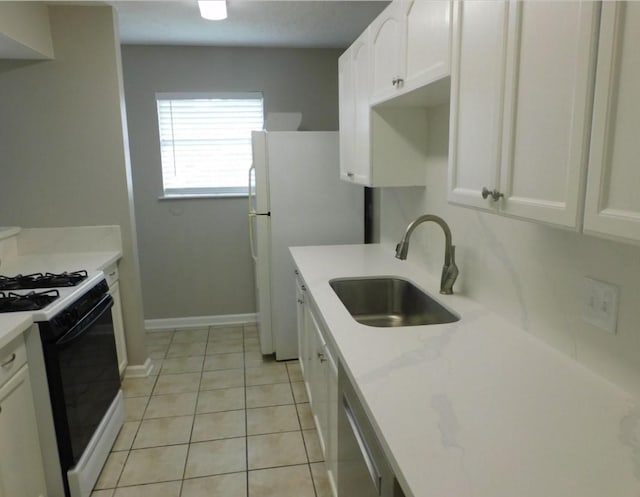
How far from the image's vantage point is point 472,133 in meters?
1.27

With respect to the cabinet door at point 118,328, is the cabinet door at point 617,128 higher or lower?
higher

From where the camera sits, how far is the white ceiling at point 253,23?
2.79 metres

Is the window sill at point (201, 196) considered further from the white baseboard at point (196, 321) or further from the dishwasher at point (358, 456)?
the dishwasher at point (358, 456)

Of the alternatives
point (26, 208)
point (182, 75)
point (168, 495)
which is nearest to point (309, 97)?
point (182, 75)

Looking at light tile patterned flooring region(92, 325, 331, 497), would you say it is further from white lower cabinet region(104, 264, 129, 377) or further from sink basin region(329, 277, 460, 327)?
sink basin region(329, 277, 460, 327)

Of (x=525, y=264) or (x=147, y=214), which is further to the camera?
(x=147, y=214)

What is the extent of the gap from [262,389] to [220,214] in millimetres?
1715

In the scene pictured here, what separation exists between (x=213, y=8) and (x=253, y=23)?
54 centimetres

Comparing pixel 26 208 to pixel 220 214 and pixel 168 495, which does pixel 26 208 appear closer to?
pixel 220 214

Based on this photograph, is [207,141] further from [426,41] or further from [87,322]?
[426,41]

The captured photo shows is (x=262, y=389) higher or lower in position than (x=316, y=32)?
lower

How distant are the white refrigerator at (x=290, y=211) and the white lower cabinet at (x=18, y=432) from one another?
5.74 feet

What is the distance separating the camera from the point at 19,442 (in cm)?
167

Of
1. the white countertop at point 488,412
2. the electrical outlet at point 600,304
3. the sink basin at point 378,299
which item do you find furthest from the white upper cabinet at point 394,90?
the white countertop at point 488,412
